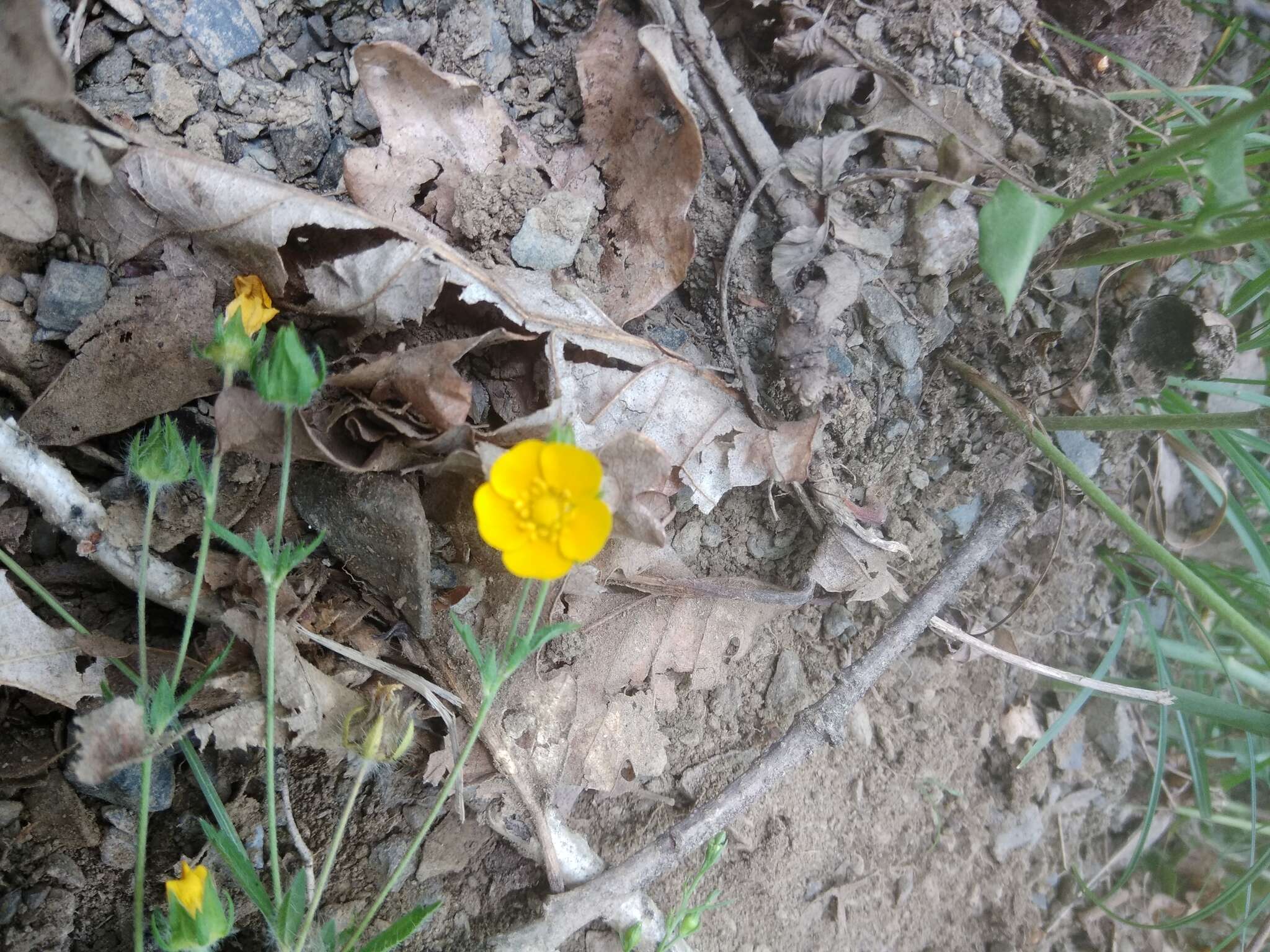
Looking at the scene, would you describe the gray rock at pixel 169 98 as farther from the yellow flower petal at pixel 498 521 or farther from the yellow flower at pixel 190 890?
the yellow flower at pixel 190 890

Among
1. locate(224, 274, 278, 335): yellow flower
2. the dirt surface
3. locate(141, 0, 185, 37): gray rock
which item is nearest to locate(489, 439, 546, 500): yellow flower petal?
the dirt surface

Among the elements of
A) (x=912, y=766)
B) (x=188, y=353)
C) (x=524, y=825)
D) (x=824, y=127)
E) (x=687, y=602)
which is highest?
(x=824, y=127)

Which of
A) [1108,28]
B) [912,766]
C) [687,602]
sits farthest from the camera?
[912,766]

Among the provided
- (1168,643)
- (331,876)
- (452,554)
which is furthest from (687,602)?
(1168,643)

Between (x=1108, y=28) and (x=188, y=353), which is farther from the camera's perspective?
Answer: (x=1108, y=28)

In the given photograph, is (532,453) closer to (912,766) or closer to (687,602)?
(687,602)

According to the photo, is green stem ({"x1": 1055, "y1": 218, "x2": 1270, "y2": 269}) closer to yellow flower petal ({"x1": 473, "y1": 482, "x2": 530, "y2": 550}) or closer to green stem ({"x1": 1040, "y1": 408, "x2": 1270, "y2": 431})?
green stem ({"x1": 1040, "y1": 408, "x2": 1270, "y2": 431})
